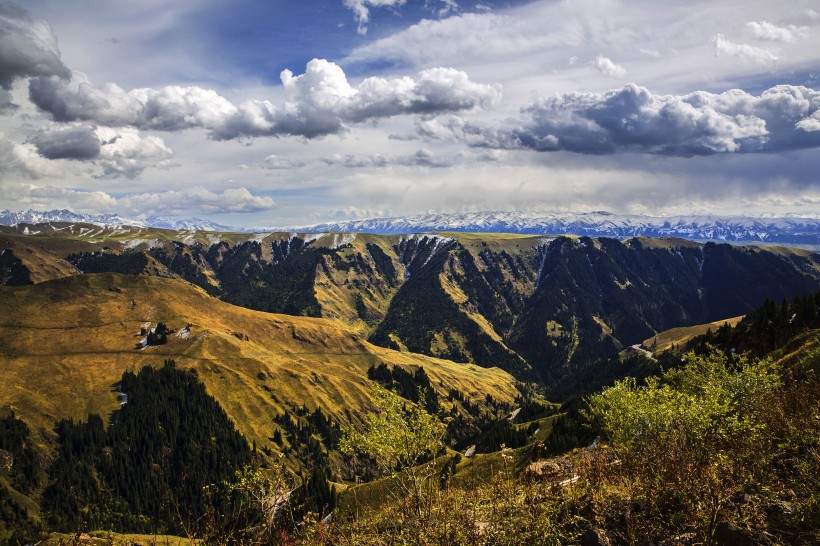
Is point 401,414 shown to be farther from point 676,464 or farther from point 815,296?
point 815,296

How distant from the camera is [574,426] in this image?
134875 millimetres

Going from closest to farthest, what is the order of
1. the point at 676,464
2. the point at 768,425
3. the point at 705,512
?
the point at 705,512, the point at 676,464, the point at 768,425

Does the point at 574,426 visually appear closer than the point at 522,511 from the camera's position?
No

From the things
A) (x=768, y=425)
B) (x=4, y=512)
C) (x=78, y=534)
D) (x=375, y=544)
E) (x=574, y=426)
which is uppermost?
(x=78, y=534)

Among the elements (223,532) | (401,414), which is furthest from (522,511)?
(401,414)

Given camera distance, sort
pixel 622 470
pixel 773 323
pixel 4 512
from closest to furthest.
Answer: pixel 622 470
pixel 773 323
pixel 4 512

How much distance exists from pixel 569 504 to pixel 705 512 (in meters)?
6.58

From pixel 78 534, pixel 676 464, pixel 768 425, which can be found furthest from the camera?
pixel 768 425

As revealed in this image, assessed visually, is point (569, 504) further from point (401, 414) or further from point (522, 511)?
point (401, 414)

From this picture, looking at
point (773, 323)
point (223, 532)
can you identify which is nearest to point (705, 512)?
point (223, 532)

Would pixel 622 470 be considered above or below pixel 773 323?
above

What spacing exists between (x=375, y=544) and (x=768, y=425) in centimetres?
2424

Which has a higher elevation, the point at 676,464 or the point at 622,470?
the point at 676,464

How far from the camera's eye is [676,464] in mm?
20672
